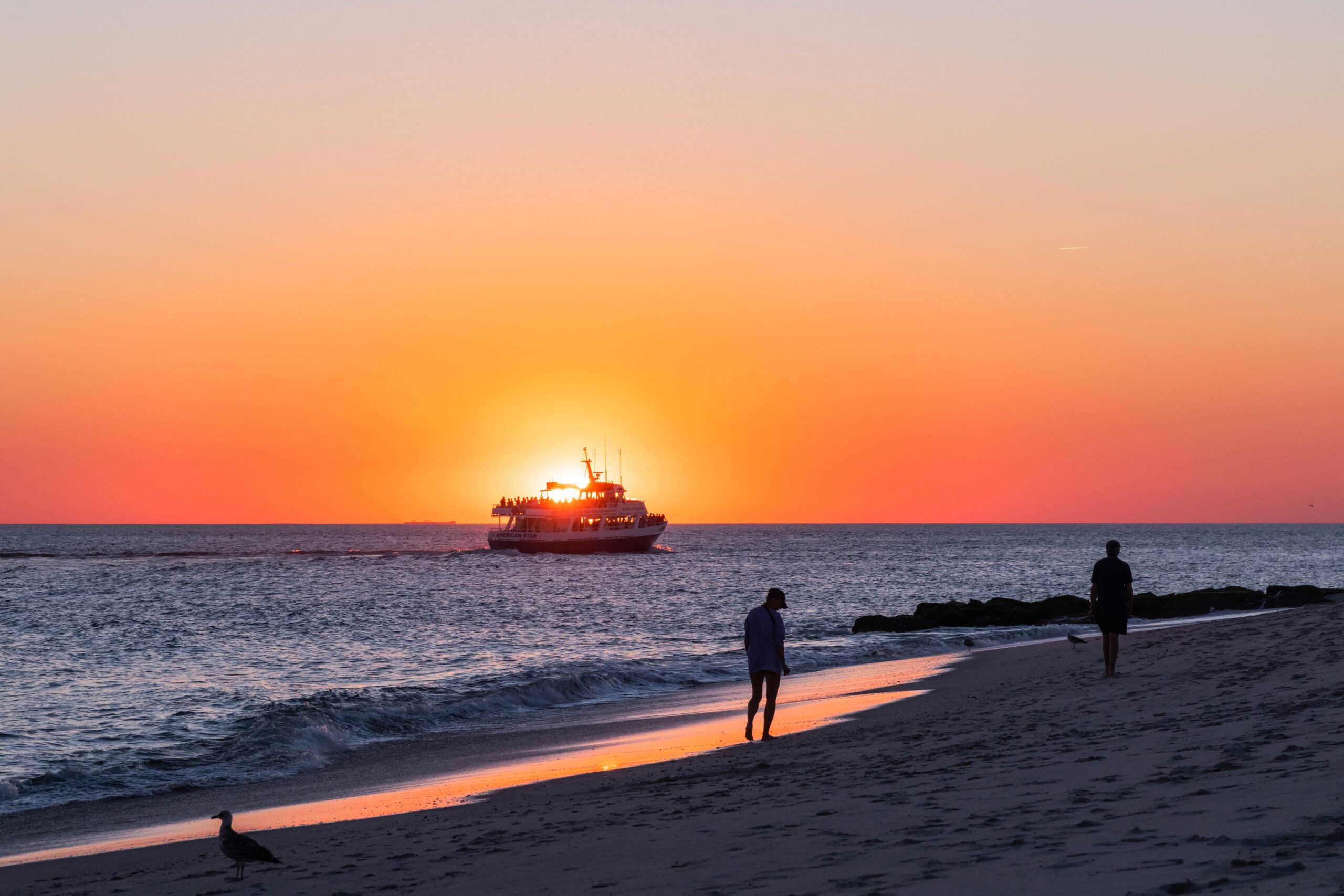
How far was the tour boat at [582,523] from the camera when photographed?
11369 cm

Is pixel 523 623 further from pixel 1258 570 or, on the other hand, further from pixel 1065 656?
pixel 1258 570

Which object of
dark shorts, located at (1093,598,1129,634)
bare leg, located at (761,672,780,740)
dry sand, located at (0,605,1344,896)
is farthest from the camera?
dark shorts, located at (1093,598,1129,634)

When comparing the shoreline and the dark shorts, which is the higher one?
the dark shorts

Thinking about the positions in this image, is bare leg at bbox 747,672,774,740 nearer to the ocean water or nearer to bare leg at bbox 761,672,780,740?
bare leg at bbox 761,672,780,740

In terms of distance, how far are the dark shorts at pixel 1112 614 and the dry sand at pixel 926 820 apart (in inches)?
57.4

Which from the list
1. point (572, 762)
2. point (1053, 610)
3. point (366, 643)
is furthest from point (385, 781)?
point (1053, 610)

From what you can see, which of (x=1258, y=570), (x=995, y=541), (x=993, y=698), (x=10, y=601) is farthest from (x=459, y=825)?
(x=995, y=541)

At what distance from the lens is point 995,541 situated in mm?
176375

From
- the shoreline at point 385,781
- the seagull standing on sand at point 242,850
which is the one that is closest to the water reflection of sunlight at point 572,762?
the shoreline at point 385,781

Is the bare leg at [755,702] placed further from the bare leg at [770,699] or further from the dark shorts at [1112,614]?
the dark shorts at [1112,614]

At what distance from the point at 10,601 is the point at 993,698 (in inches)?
2173

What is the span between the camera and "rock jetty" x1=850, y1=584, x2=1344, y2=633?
1448 inches

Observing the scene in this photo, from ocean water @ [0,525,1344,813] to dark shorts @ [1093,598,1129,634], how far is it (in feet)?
31.0

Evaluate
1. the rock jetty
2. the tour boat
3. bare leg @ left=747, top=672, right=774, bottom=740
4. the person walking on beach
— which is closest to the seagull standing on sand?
the person walking on beach
